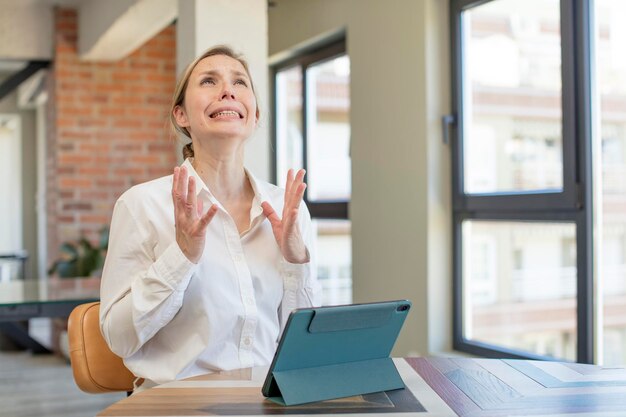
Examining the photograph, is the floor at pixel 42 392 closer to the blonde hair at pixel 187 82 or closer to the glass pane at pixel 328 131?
the glass pane at pixel 328 131

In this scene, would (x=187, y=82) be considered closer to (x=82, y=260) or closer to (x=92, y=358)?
(x=92, y=358)

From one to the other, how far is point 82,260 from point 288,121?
70.7 inches

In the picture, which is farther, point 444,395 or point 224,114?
point 224,114

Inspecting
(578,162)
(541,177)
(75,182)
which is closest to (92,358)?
(578,162)

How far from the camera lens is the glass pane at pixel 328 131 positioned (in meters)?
5.52

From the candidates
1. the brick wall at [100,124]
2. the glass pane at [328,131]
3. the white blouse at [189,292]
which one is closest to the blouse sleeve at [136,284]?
the white blouse at [189,292]

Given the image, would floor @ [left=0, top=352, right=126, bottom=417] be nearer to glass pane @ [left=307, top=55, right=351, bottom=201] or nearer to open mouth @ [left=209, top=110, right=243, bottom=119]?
glass pane @ [left=307, top=55, right=351, bottom=201]

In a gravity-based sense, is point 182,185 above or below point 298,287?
above

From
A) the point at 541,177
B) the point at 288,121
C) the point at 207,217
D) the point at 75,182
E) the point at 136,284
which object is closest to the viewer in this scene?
the point at 207,217

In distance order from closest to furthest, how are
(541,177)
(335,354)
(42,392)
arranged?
(335,354)
(541,177)
(42,392)

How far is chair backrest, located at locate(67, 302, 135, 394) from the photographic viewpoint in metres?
2.01

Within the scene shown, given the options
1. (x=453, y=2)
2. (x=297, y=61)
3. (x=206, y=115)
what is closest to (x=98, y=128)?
(x=297, y=61)

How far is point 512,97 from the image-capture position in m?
3.91

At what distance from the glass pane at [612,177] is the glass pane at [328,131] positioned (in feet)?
7.40
